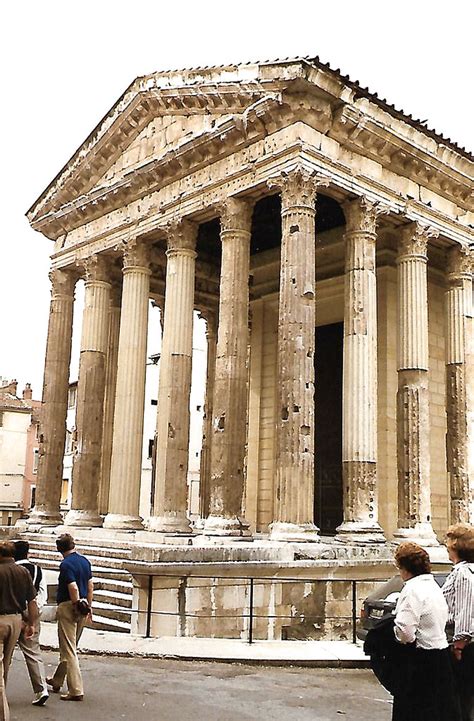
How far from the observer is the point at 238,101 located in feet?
51.0

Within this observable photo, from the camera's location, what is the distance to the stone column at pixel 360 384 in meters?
14.5

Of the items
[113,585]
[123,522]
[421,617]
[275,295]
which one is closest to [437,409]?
[275,295]

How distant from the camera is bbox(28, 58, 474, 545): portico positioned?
14508 millimetres

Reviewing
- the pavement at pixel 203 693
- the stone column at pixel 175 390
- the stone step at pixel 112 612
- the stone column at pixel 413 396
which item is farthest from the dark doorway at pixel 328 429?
the pavement at pixel 203 693

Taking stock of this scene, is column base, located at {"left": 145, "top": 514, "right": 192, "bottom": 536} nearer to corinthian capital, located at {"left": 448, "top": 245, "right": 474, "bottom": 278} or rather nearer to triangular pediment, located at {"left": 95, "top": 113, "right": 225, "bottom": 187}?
triangular pediment, located at {"left": 95, "top": 113, "right": 225, "bottom": 187}

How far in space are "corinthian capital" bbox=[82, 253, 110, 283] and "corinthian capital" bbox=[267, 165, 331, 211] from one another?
647 cm

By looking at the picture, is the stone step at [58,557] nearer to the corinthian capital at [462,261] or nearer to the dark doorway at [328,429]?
the dark doorway at [328,429]

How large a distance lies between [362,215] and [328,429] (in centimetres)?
716

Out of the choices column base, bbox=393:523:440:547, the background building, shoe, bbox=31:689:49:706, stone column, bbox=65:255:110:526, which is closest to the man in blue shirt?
shoe, bbox=31:689:49:706

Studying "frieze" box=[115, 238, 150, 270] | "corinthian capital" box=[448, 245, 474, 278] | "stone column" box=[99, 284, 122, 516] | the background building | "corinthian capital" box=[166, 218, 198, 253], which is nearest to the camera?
"corinthian capital" box=[166, 218, 198, 253]

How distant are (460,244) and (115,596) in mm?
10840

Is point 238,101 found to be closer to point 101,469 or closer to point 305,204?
point 305,204

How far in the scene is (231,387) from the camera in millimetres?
15094

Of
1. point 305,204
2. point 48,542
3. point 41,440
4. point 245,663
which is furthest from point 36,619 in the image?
point 41,440
